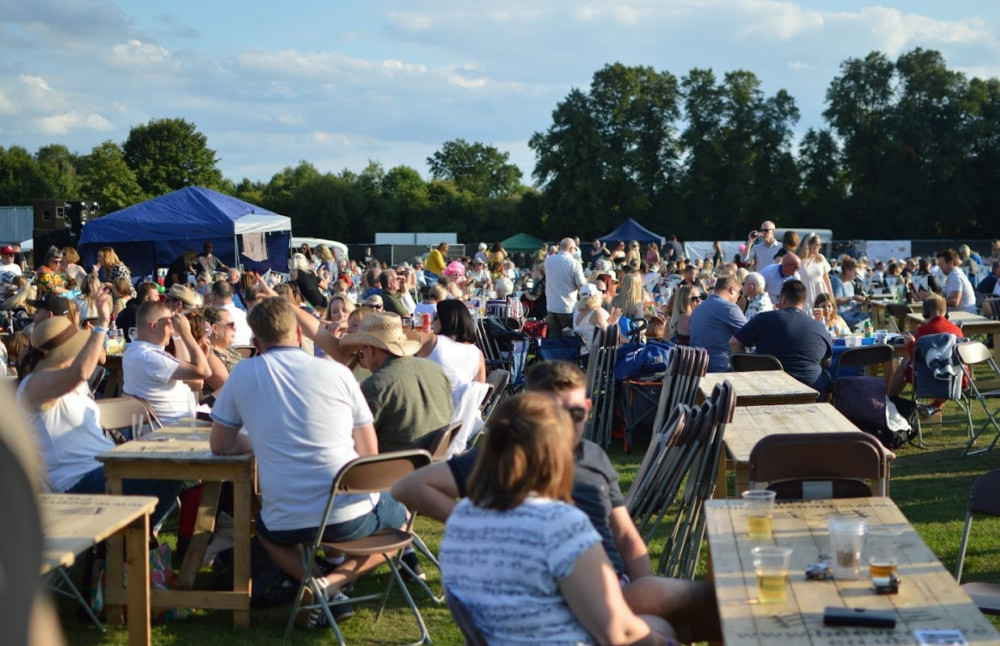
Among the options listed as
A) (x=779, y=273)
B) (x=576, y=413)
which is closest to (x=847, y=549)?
(x=576, y=413)

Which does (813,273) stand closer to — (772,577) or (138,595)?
(138,595)

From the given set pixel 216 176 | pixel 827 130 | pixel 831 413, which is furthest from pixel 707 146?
pixel 831 413

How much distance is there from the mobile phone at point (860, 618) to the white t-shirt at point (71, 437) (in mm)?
3455

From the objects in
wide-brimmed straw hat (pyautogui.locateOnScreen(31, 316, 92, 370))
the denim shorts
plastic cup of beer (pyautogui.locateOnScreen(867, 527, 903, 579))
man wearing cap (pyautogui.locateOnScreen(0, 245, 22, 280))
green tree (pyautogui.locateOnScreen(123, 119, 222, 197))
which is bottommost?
the denim shorts

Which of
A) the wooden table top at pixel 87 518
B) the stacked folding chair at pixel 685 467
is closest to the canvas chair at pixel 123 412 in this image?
the wooden table top at pixel 87 518

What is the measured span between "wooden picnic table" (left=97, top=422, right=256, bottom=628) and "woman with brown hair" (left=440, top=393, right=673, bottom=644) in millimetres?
2192

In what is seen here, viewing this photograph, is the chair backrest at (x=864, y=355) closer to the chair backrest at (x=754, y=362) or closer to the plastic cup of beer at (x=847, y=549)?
the chair backrest at (x=754, y=362)

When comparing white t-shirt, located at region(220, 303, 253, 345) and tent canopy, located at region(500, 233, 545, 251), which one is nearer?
white t-shirt, located at region(220, 303, 253, 345)

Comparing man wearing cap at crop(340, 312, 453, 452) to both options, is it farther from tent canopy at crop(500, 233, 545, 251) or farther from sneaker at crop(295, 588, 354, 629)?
tent canopy at crop(500, 233, 545, 251)

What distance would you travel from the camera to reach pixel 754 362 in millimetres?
8070

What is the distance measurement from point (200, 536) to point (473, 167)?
8264cm

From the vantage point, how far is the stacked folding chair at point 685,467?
4.61m

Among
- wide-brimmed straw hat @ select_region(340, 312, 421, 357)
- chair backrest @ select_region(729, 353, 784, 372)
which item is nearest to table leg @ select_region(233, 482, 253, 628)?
wide-brimmed straw hat @ select_region(340, 312, 421, 357)

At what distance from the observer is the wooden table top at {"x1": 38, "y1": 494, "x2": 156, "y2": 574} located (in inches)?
127
